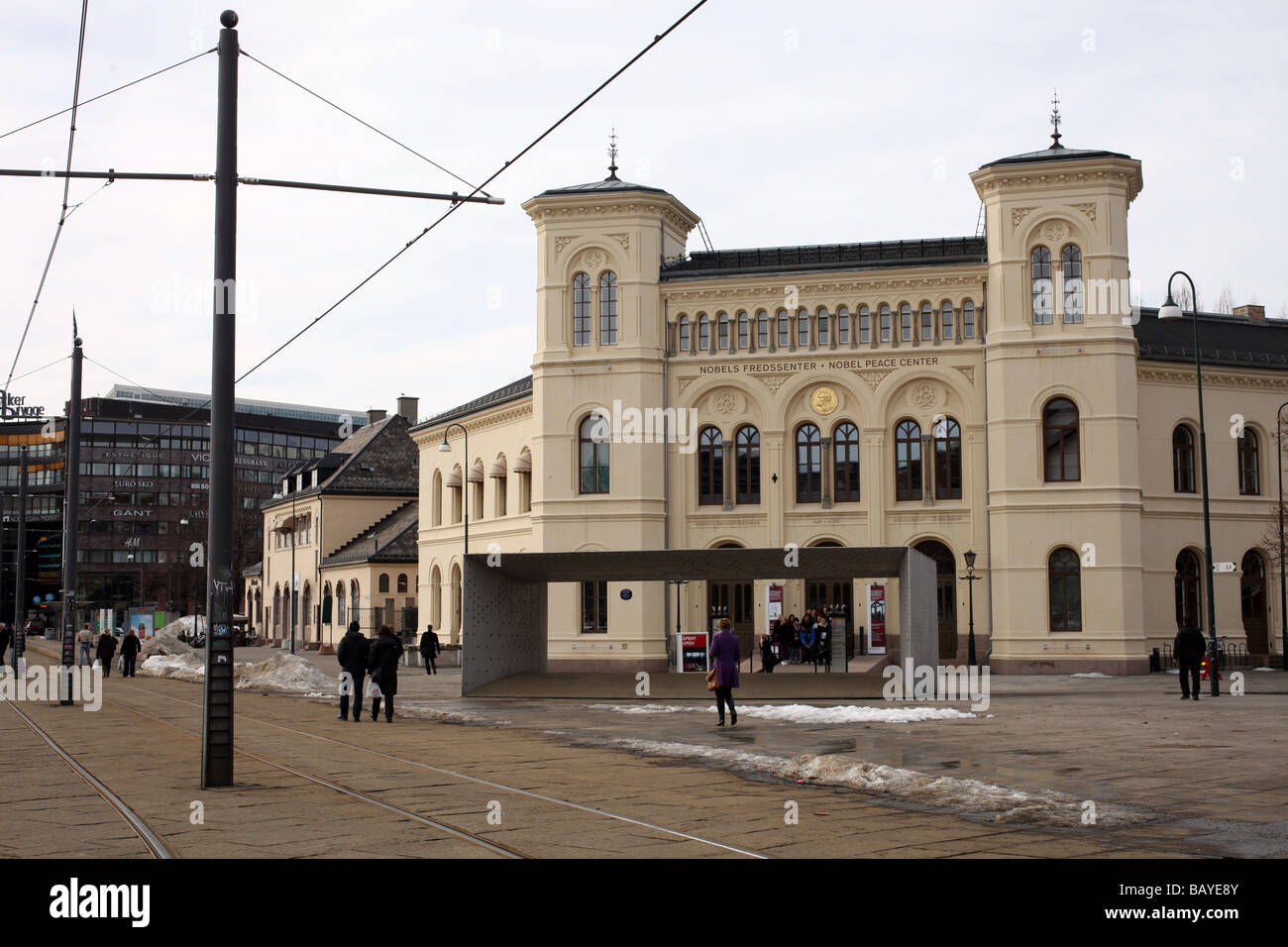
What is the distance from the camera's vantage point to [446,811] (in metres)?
12.3

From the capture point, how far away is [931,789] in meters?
13.5

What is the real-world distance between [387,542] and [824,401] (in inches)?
1196

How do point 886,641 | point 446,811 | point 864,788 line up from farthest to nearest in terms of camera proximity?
point 886,641
point 864,788
point 446,811

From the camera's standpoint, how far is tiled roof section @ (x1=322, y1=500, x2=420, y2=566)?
67.7 m

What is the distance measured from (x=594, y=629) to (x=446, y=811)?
33938 mm

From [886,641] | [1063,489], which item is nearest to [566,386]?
[886,641]

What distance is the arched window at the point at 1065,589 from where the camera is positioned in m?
42.6

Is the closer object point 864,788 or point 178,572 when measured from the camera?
point 864,788

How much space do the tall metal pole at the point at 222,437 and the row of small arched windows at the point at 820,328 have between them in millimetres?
32944

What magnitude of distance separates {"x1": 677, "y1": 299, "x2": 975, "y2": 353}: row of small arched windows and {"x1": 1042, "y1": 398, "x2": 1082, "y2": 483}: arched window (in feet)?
11.9

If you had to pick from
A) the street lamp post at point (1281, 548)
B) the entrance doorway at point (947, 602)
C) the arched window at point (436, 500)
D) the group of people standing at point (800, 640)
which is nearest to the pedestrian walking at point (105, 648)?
the arched window at point (436, 500)

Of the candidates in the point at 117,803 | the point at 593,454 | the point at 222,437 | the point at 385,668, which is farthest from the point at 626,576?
the point at 117,803

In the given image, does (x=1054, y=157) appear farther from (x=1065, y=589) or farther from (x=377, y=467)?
(x=377, y=467)

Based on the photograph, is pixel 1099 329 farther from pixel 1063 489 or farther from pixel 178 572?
pixel 178 572
